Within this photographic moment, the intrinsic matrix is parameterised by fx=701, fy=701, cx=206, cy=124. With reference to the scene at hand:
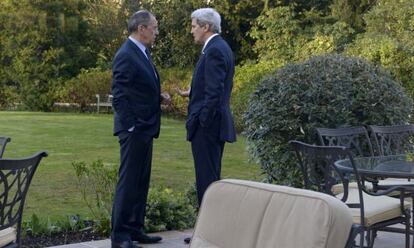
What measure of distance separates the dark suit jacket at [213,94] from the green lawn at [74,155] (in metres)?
2.43

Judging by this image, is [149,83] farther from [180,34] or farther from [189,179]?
[180,34]

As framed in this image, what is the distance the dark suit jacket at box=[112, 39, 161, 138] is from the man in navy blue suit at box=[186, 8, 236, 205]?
33 cm

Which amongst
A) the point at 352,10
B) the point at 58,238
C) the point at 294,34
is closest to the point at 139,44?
the point at 58,238

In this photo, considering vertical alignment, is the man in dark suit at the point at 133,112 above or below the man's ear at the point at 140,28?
below

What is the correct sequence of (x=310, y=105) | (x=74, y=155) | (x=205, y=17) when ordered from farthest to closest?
(x=74, y=155), (x=310, y=105), (x=205, y=17)

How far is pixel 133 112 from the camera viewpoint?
5.29 meters

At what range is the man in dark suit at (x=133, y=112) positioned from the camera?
5266 mm

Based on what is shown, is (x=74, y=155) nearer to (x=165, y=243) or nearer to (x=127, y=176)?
(x=165, y=243)

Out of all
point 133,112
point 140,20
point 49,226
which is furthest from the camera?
point 49,226

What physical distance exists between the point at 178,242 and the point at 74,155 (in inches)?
274

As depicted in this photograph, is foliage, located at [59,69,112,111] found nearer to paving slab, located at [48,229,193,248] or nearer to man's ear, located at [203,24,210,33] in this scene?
paving slab, located at [48,229,193,248]

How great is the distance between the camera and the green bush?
285 inches

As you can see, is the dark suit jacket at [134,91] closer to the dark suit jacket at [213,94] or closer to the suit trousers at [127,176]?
the suit trousers at [127,176]

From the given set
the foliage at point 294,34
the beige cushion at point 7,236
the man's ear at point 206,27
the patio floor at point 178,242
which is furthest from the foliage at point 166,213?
the foliage at point 294,34
